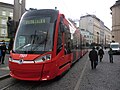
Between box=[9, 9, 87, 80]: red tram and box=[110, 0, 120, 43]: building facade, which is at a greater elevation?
box=[110, 0, 120, 43]: building facade

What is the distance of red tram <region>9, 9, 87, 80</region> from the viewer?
8.41 meters

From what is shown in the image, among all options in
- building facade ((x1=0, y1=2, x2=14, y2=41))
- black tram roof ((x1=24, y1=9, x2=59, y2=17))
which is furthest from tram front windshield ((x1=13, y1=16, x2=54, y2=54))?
building facade ((x1=0, y1=2, x2=14, y2=41))

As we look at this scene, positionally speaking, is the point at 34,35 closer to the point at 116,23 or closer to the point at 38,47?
the point at 38,47

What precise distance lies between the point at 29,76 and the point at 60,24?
310 cm

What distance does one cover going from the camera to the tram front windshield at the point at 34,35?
29.4 feet

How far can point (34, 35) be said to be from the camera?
9336mm

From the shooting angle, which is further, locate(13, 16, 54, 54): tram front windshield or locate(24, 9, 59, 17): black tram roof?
locate(24, 9, 59, 17): black tram roof

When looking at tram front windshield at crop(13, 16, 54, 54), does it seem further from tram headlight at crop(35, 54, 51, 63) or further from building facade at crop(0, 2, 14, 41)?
building facade at crop(0, 2, 14, 41)

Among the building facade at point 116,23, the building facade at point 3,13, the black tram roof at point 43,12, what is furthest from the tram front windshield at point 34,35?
the building facade at point 116,23

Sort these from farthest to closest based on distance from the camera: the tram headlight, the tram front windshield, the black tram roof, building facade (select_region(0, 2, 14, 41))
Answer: building facade (select_region(0, 2, 14, 41))
the black tram roof
the tram front windshield
the tram headlight

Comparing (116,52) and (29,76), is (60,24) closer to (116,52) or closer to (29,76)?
(29,76)

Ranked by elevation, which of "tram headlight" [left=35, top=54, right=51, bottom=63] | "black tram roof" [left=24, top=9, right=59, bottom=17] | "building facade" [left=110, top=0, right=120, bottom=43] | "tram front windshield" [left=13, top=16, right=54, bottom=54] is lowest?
"tram headlight" [left=35, top=54, right=51, bottom=63]

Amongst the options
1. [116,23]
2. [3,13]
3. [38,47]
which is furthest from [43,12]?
[116,23]

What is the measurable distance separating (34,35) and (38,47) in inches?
27.8
